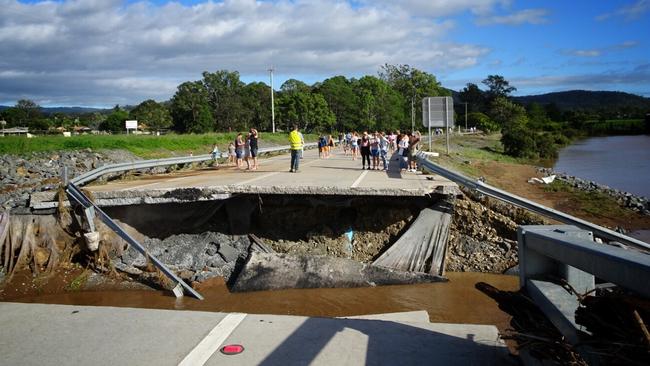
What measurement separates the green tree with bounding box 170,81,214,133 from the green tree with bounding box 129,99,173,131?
1888 cm

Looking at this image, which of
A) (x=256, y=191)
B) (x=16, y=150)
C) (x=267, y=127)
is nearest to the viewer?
(x=256, y=191)

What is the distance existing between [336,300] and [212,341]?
5519 millimetres

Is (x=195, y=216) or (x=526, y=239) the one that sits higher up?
(x=526, y=239)

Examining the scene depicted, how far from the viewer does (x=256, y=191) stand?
1141 centimetres

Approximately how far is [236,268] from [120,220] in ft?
10.4

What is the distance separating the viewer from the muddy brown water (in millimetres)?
8953

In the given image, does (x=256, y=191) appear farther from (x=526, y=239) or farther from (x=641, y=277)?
(x=641, y=277)

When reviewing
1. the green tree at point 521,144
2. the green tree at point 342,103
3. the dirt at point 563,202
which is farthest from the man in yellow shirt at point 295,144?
the green tree at point 342,103

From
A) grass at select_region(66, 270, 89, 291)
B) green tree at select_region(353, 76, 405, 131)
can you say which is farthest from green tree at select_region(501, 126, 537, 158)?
grass at select_region(66, 270, 89, 291)

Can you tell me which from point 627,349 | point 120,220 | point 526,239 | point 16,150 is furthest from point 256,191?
point 16,150

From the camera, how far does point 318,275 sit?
1035cm

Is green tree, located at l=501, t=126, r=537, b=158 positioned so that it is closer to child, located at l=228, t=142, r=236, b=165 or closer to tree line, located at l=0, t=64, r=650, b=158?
tree line, located at l=0, t=64, r=650, b=158

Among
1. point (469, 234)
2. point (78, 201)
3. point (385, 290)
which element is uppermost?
point (78, 201)

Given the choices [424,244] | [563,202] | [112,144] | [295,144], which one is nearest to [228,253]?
[424,244]
